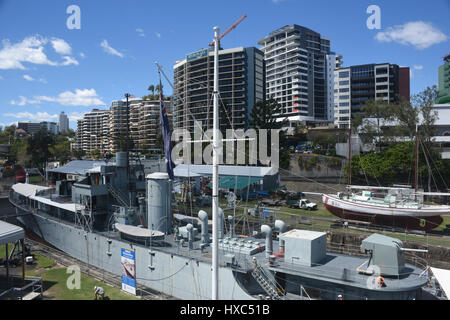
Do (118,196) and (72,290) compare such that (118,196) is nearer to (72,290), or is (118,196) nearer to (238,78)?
(72,290)

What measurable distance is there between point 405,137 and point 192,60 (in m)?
53.9

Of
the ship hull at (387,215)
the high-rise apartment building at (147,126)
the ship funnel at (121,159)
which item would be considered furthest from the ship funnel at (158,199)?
the high-rise apartment building at (147,126)

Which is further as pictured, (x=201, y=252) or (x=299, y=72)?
(x=299, y=72)

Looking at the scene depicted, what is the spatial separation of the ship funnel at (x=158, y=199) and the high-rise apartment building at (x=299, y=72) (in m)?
69.1

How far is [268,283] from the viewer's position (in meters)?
11.5

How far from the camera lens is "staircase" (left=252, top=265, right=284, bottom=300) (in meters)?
11.1

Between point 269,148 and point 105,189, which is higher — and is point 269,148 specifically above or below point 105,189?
above

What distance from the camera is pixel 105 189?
63.7 ft

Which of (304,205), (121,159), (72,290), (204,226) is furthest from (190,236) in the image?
(304,205)

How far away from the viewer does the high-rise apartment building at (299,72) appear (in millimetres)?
83938

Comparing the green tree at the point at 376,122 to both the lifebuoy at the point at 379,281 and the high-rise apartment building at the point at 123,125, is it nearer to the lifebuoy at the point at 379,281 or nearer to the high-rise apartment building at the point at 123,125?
the lifebuoy at the point at 379,281

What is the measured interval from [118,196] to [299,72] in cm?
7449
